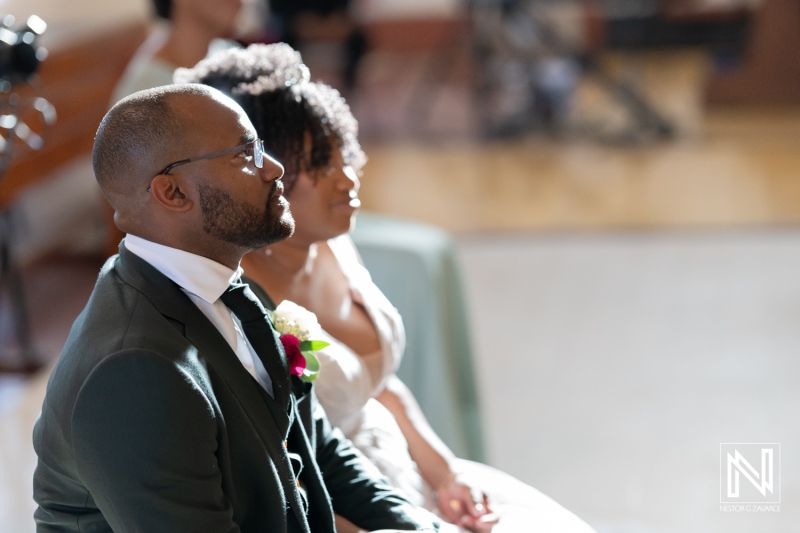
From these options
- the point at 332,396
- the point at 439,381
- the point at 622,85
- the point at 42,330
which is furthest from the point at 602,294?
the point at 622,85

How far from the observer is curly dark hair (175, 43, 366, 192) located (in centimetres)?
177

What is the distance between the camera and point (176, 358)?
3.96ft

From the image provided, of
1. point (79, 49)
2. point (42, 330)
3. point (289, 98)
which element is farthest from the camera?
point (79, 49)

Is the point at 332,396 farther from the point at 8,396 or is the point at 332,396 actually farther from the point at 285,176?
the point at 8,396

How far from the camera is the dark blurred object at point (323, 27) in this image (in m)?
8.62

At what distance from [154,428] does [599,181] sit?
19.6 feet

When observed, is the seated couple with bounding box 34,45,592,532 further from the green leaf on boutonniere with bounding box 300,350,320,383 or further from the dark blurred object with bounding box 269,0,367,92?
the dark blurred object with bounding box 269,0,367,92

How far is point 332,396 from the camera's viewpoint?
1.81 metres

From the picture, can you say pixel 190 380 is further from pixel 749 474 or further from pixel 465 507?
pixel 749 474

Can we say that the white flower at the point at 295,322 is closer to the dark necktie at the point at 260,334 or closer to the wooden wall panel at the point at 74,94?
the dark necktie at the point at 260,334

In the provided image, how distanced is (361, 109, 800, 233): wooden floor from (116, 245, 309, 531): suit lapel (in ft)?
14.9

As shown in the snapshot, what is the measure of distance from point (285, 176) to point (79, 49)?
427 cm

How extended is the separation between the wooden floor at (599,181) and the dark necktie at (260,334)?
451 centimetres

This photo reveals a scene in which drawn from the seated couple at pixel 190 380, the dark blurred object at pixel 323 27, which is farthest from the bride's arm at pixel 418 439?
the dark blurred object at pixel 323 27
